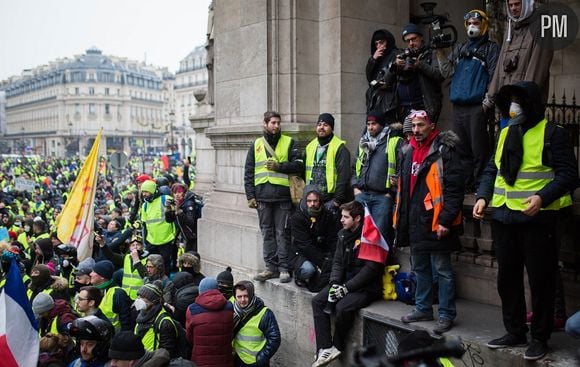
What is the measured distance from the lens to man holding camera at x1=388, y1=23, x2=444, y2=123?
24.4 feet

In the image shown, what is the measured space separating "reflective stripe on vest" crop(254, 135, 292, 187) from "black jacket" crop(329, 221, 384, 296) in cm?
179

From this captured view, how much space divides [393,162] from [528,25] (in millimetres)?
2048

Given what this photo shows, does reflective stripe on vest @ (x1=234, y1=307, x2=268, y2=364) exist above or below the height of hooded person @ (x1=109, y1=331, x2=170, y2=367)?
below

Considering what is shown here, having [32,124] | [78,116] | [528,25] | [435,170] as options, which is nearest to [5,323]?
[435,170]

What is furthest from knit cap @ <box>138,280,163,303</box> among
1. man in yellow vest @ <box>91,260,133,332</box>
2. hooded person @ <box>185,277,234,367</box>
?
man in yellow vest @ <box>91,260,133,332</box>

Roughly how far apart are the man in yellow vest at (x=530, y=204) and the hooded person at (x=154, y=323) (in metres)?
3.29

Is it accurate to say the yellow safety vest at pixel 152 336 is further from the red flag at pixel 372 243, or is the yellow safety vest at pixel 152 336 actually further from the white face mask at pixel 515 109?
the white face mask at pixel 515 109

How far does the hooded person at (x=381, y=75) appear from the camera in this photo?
26.2 ft

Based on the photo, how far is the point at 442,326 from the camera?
19.6 feet

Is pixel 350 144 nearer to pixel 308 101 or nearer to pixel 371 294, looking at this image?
pixel 308 101

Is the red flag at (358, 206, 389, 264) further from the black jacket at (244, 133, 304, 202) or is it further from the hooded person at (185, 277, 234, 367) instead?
the black jacket at (244, 133, 304, 202)

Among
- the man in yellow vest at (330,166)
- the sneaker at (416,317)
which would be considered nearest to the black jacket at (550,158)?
the sneaker at (416,317)

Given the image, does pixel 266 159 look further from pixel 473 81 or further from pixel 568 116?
pixel 568 116

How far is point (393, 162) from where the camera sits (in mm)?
7336
